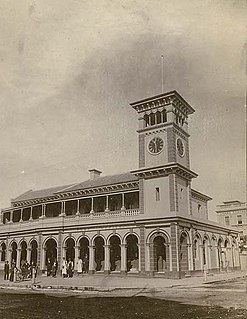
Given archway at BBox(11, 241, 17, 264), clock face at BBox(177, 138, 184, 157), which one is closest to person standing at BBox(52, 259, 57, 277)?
archway at BBox(11, 241, 17, 264)

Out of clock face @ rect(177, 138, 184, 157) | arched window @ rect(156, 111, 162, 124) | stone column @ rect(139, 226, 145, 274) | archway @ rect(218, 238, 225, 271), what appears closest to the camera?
stone column @ rect(139, 226, 145, 274)

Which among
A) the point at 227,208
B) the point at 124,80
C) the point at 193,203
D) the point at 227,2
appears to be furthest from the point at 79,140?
the point at 227,2

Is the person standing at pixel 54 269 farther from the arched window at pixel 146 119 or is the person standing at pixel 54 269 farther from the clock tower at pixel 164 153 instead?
the arched window at pixel 146 119

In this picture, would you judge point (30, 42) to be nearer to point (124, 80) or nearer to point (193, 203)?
point (124, 80)

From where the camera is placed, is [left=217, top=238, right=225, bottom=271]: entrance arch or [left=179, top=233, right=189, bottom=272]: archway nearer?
[left=179, top=233, right=189, bottom=272]: archway

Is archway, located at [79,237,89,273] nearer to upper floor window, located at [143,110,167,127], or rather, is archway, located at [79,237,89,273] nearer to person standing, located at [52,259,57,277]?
person standing, located at [52,259,57,277]

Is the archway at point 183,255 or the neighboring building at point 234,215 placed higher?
the neighboring building at point 234,215

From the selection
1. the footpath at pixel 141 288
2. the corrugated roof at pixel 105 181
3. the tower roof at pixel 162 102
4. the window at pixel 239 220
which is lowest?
the footpath at pixel 141 288

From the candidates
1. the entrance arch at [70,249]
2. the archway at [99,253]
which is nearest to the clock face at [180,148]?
the archway at [99,253]

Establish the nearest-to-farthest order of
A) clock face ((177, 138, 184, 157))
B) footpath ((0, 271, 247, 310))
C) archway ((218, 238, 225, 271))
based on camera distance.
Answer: footpath ((0, 271, 247, 310)) → clock face ((177, 138, 184, 157)) → archway ((218, 238, 225, 271))
